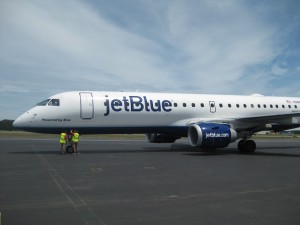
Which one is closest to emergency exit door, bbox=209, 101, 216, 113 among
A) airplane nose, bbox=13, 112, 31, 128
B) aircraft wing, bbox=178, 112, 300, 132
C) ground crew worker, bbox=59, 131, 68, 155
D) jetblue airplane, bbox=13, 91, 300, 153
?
jetblue airplane, bbox=13, 91, 300, 153

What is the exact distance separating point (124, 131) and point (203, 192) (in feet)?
40.6

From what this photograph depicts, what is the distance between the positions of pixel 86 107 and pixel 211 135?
7342 mm

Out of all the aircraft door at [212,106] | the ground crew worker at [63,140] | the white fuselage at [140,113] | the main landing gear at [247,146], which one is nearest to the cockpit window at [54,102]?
the white fuselage at [140,113]

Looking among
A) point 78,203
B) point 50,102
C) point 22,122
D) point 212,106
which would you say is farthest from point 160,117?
point 78,203

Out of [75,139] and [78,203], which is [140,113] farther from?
[78,203]

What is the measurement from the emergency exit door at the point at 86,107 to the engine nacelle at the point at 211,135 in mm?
6080

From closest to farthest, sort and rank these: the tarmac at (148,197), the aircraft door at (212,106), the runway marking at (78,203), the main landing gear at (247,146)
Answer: the runway marking at (78,203) → the tarmac at (148,197) → the main landing gear at (247,146) → the aircraft door at (212,106)

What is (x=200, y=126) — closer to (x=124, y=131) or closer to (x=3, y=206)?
(x=124, y=131)

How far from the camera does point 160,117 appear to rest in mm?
20703

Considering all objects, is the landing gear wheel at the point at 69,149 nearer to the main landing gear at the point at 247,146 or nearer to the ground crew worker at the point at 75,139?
the ground crew worker at the point at 75,139

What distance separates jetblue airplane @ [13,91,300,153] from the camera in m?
18.6

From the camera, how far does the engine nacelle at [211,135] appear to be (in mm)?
18344

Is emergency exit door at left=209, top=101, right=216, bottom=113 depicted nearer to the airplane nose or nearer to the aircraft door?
the aircraft door

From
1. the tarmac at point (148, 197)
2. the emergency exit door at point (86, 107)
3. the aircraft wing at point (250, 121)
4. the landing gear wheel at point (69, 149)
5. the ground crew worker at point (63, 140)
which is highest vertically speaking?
the emergency exit door at point (86, 107)
